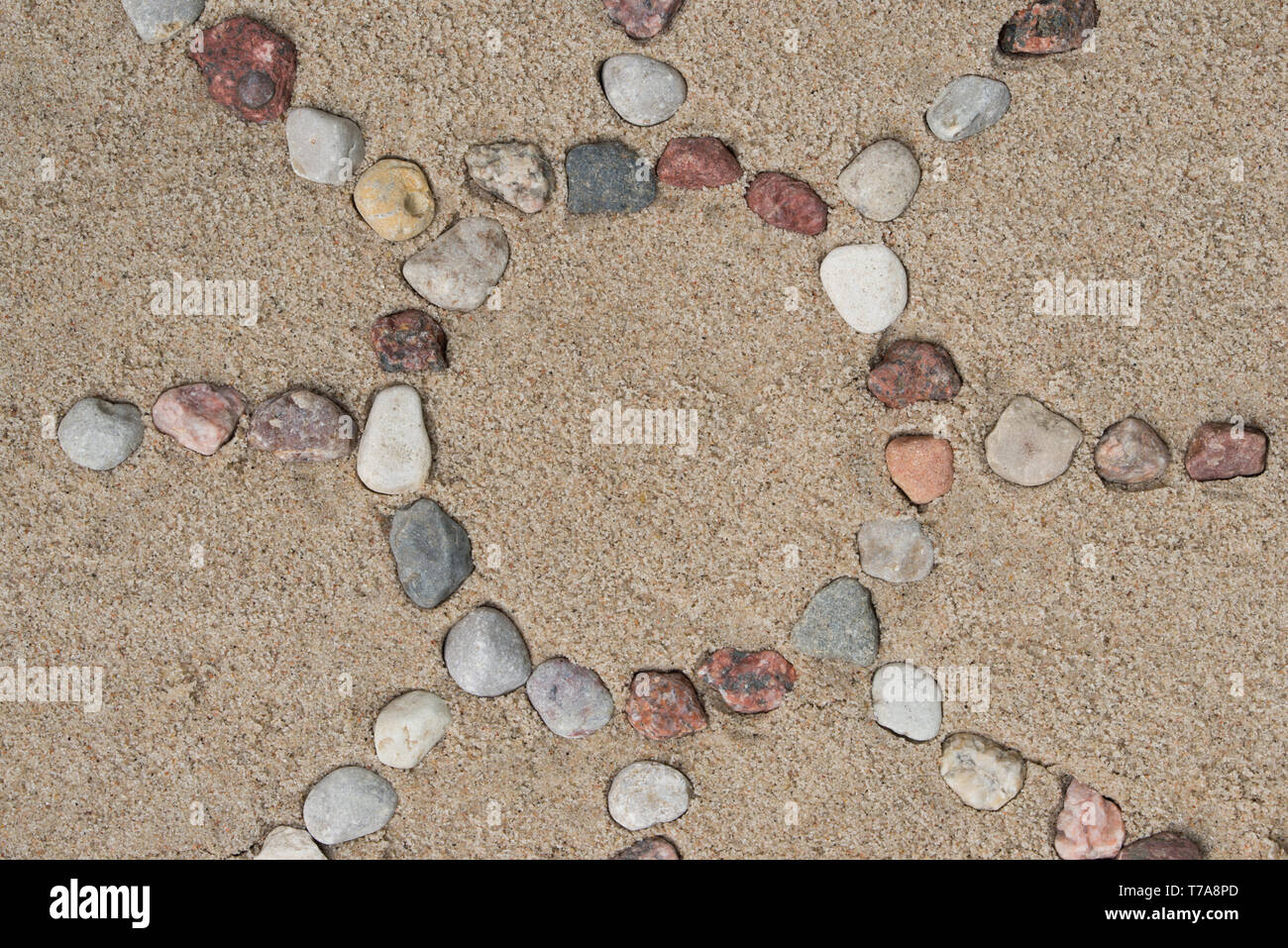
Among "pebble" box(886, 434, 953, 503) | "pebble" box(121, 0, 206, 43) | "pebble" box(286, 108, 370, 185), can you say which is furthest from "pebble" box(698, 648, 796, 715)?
"pebble" box(121, 0, 206, 43)

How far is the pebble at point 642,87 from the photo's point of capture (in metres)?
1.63

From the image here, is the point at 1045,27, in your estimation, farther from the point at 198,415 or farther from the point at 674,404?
the point at 198,415

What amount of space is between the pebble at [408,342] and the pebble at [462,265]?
5 cm

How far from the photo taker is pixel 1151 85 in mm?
1661

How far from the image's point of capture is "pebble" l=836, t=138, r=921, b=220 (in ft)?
5.33

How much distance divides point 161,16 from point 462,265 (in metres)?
0.74

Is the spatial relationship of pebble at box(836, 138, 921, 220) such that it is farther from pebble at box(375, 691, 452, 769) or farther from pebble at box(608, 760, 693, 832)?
pebble at box(375, 691, 452, 769)

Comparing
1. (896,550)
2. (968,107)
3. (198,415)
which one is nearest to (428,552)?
(198,415)

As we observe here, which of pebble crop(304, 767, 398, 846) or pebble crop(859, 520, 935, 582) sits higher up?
pebble crop(859, 520, 935, 582)

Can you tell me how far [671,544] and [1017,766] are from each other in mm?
787

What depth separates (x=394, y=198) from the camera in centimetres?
162

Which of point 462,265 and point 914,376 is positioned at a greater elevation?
point 462,265

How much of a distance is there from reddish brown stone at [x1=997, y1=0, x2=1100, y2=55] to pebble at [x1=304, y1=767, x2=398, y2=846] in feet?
6.08

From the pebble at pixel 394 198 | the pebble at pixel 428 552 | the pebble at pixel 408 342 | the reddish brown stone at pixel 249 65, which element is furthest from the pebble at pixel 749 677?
the reddish brown stone at pixel 249 65
